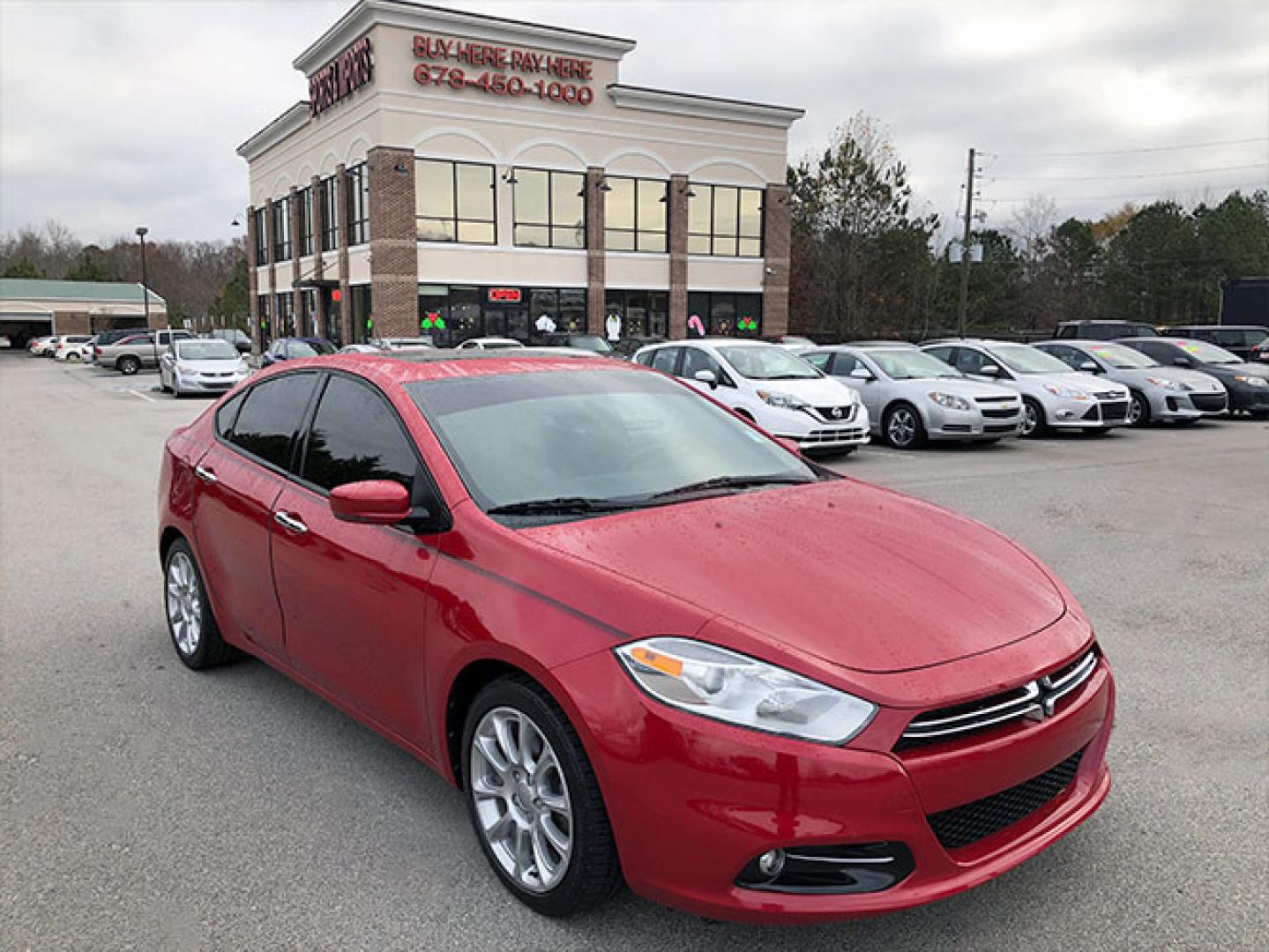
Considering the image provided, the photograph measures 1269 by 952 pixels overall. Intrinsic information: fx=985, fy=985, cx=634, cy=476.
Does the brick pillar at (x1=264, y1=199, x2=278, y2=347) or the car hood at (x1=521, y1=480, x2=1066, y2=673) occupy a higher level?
the brick pillar at (x1=264, y1=199, x2=278, y2=347)

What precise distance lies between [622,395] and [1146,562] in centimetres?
498

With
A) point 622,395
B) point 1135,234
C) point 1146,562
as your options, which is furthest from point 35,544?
point 1135,234

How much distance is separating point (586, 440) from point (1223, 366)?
1970 cm

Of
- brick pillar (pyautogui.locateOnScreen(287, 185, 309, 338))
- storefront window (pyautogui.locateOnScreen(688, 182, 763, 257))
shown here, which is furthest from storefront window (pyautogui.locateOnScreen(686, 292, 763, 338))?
brick pillar (pyautogui.locateOnScreen(287, 185, 309, 338))

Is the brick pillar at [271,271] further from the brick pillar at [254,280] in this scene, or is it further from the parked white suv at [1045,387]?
the parked white suv at [1045,387]

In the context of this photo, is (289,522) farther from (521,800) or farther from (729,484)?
(729,484)

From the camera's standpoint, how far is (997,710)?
8.18ft

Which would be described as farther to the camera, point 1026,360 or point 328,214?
point 328,214

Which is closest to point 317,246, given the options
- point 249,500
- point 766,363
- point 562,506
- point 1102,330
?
point 1102,330

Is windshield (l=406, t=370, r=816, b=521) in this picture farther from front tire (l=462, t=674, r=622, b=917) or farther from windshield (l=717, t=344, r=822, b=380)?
windshield (l=717, t=344, r=822, b=380)

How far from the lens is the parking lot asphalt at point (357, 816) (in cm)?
273

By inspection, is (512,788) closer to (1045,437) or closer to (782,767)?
(782,767)

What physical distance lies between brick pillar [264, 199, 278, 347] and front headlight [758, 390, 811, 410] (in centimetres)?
3963

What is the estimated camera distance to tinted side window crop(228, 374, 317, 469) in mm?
4164
